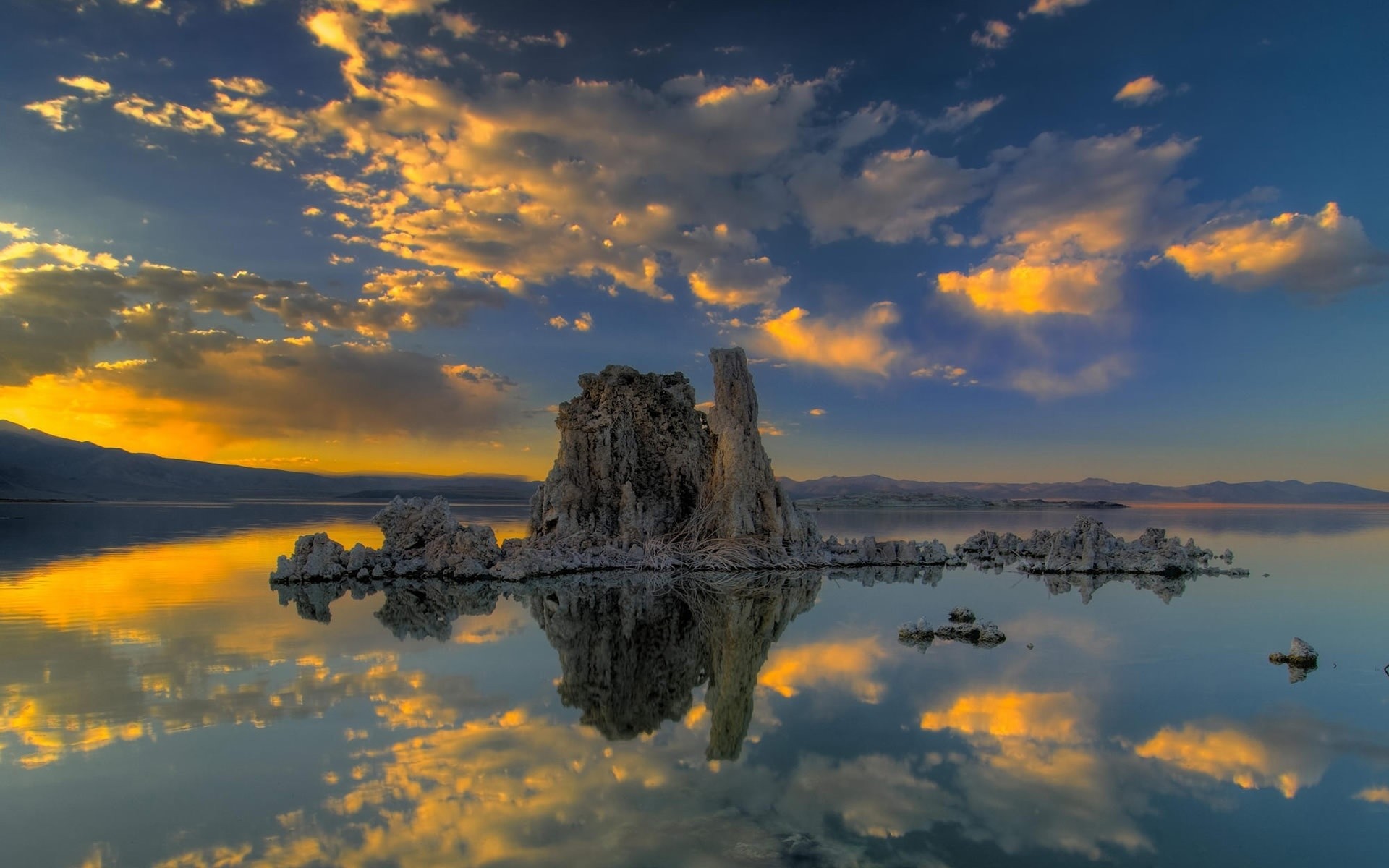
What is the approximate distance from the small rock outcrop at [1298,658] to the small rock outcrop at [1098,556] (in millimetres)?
10591

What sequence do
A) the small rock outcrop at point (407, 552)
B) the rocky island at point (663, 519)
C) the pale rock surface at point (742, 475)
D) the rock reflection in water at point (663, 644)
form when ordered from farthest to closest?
the pale rock surface at point (742, 475)
the rocky island at point (663, 519)
the small rock outcrop at point (407, 552)
the rock reflection in water at point (663, 644)

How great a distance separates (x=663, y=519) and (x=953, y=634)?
11.8 meters

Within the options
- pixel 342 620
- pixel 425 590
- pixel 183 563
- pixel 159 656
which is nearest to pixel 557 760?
pixel 159 656

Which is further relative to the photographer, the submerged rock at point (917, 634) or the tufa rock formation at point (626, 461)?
the tufa rock formation at point (626, 461)

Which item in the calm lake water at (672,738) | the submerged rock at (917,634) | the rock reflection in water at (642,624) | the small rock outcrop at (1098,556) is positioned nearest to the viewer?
the calm lake water at (672,738)

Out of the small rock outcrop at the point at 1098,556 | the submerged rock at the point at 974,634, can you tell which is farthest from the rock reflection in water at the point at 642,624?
the small rock outcrop at the point at 1098,556

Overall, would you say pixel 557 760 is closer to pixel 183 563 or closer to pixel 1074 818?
pixel 1074 818

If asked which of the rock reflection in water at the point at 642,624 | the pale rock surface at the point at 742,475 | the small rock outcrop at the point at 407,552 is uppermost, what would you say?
the pale rock surface at the point at 742,475

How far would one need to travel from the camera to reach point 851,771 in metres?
5.46

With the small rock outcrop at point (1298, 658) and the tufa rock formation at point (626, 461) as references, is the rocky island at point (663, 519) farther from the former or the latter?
the small rock outcrop at point (1298, 658)

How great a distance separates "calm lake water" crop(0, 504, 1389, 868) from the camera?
4.42m

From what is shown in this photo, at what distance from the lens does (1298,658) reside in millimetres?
9406

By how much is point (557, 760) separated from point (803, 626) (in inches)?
257

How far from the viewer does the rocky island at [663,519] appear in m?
18.5
